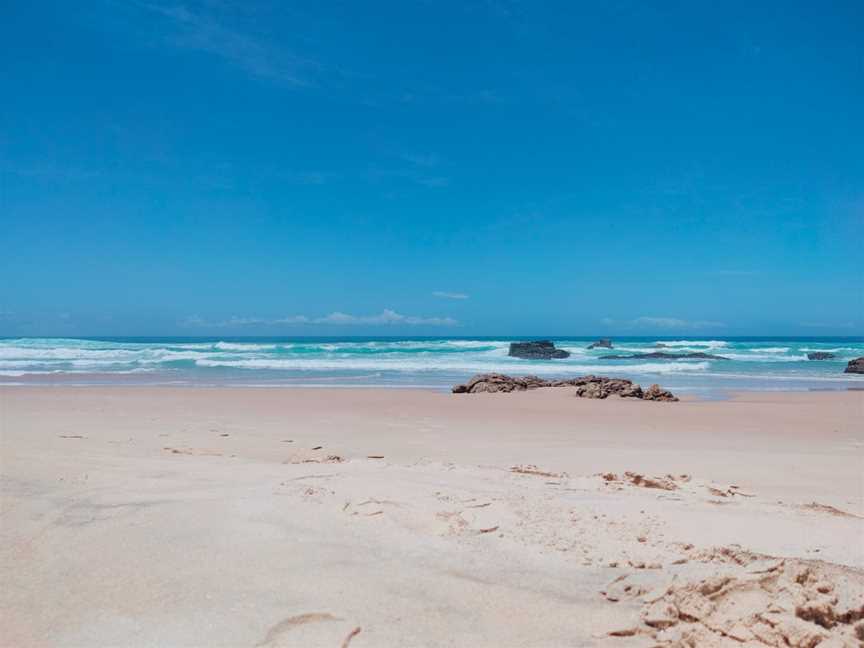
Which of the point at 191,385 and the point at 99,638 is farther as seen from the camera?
the point at 191,385

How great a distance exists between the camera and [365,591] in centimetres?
250

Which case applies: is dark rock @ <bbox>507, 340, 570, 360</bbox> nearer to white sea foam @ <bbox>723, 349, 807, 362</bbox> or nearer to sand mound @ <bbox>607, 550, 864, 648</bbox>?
white sea foam @ <bbox>723, 349, 807, 362</bbox>

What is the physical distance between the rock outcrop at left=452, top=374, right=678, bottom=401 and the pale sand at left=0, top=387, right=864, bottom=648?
7990mm

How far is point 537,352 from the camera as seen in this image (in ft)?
137

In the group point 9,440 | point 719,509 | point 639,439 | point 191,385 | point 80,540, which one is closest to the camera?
point 80,540

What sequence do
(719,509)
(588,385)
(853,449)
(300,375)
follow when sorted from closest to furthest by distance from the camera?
(719,509) < (853,449) < (588,385) < (300,375)

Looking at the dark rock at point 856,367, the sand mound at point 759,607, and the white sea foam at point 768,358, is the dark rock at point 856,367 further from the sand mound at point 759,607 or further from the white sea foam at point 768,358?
the sand mound at point 759,607

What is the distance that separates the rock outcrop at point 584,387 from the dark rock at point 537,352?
2297cm

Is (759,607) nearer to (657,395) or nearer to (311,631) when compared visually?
(311,631)

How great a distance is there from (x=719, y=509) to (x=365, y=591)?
8.82 feet

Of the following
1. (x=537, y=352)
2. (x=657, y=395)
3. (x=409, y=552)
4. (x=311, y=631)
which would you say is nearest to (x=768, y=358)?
(x=537, y=352)

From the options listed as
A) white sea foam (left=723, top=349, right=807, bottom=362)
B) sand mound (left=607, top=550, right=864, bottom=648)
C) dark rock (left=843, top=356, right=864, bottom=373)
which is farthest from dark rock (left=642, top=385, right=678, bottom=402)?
white sea foam (left=723, top=349, right=807, bottom=362)

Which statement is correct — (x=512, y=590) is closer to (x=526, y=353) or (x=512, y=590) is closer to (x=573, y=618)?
(x=573, y=618)

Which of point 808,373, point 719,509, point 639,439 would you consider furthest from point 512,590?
point 808,373
